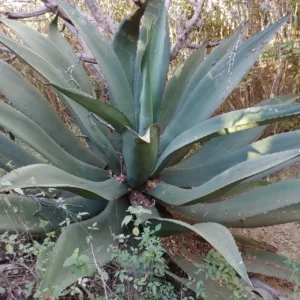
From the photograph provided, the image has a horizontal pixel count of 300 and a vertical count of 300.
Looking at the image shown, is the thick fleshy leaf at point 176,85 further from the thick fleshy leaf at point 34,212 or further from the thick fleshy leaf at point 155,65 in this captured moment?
the thick fleshy leaf at point 34,212

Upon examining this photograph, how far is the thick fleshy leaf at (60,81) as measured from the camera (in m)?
1.23

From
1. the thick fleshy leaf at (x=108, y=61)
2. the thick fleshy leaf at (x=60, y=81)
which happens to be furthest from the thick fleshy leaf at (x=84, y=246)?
the thick fleshy leaf at (x=108, y=61)

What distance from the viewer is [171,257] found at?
125cm

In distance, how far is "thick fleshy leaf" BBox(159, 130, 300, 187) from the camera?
127cm

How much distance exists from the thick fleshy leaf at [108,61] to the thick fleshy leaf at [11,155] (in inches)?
13.9

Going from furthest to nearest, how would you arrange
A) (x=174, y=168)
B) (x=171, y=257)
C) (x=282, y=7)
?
(x=282, y=7), (x=174, y=168), (x=171, y=257)

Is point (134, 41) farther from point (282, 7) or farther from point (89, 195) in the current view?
point (282, 7)

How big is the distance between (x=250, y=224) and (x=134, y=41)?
76 cm

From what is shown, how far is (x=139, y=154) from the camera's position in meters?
1.19

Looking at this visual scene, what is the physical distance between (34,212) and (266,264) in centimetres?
74

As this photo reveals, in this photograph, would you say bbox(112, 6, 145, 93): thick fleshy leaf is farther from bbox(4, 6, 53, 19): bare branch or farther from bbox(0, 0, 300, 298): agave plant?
bbox(4, 6, 53, 19): bare branch

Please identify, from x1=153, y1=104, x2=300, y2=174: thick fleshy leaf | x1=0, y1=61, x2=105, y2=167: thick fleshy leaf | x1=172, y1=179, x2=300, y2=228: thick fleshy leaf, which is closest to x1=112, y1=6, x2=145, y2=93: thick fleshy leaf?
x1=0, y1=61, x2=105, y2=167: thick fleshy leaf

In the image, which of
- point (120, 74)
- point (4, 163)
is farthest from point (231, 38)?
point (4, 163)

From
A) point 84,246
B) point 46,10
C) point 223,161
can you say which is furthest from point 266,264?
point 46,10
